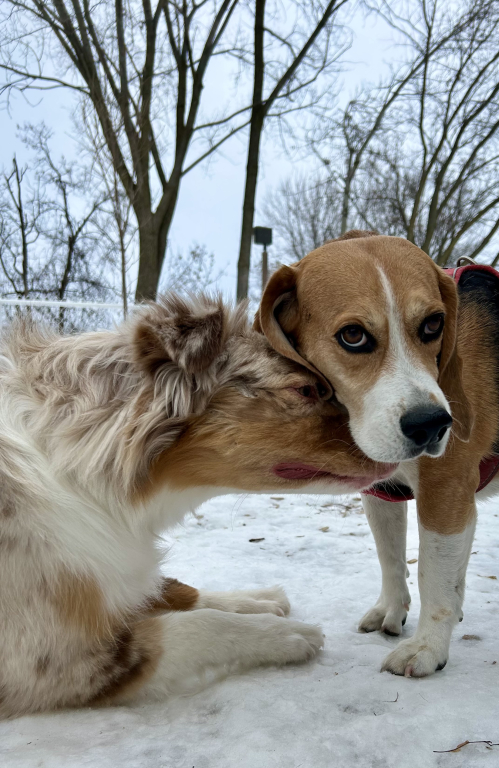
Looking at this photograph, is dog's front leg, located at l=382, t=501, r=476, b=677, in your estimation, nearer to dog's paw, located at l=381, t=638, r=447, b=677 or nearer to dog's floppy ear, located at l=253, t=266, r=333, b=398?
dog's paw, located at l=381, t=638, r=447, b=677

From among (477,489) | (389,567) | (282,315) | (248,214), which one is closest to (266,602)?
(389,567)

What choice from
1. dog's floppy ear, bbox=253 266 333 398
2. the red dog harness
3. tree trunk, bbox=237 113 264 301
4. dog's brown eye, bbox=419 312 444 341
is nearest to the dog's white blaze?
dog's brown eye, bbox=419 312 444 341

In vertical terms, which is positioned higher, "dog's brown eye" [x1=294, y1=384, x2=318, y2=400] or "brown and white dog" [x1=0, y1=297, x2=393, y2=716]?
"dog's brown eye" [x1=294, y1=384, x2=318, y2=400]

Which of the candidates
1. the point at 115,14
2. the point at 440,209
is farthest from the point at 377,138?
the point at 115,14

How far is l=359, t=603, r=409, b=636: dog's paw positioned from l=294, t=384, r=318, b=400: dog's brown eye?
4.27ft

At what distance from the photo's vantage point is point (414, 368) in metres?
2.14

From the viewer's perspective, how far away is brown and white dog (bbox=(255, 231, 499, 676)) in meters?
2.08

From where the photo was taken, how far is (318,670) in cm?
245

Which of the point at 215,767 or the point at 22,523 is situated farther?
the point at 22,523

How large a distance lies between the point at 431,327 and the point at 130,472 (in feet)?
4.03

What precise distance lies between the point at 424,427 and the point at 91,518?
125cm

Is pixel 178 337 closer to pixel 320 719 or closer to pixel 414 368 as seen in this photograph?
pixel 414 368

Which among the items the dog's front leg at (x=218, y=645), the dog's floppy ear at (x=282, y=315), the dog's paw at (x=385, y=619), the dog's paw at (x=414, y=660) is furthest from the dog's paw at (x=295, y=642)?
the dog's floppy ear at (x=282, y=315)

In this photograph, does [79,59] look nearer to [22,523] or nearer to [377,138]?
[377,138]
